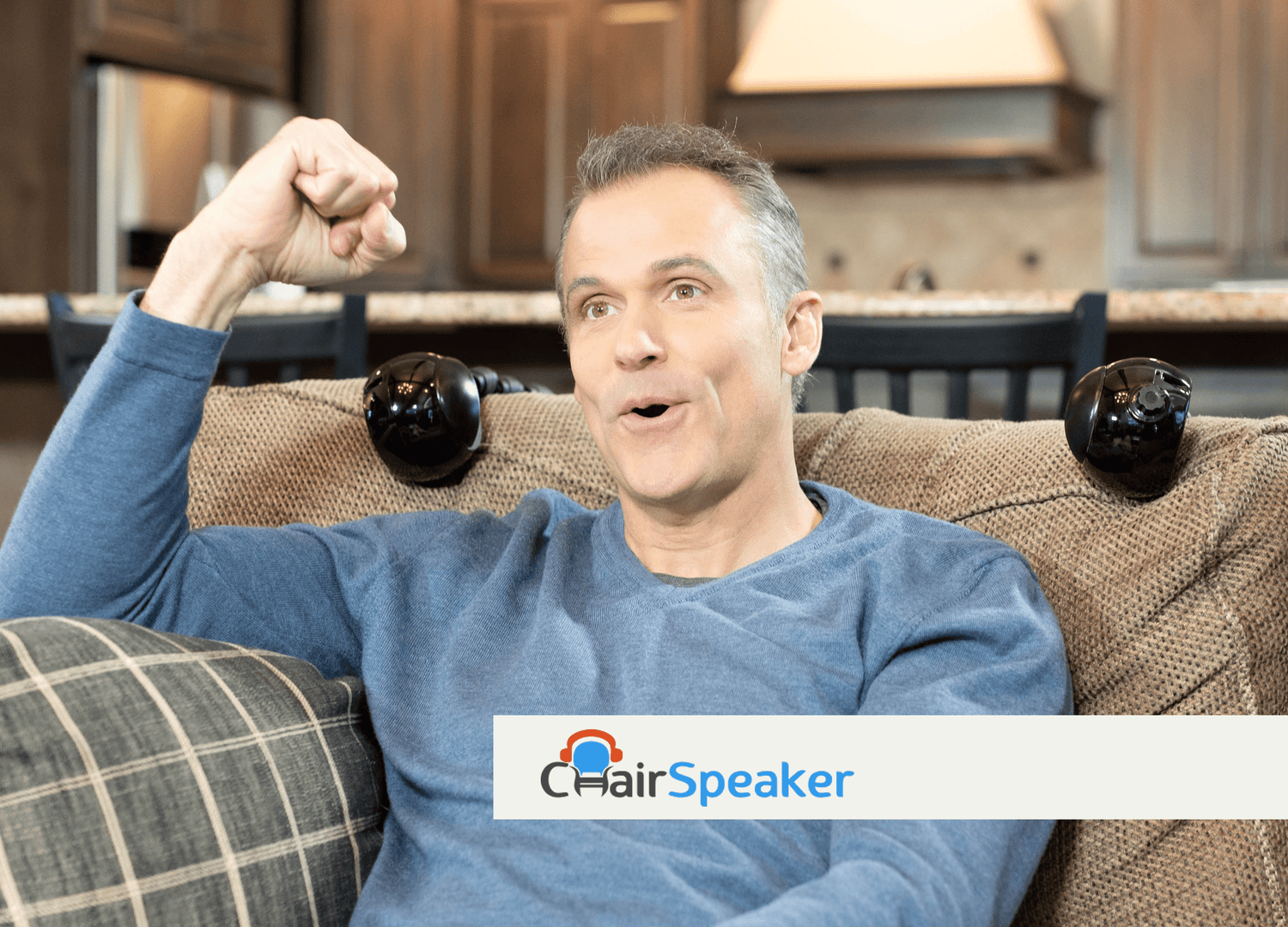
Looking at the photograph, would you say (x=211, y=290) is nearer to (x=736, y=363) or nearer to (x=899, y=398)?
(x=736, y=363)

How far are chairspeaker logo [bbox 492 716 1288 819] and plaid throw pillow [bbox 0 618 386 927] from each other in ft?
0.57

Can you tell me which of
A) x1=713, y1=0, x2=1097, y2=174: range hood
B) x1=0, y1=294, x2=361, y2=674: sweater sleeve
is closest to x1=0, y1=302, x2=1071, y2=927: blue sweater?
x1=0, y1=294, x2=361, y2=674: sweater sleeve

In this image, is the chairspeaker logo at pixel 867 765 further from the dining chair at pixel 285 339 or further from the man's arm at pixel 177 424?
the dining chair at pixel 285 339

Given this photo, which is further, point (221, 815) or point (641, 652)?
point (641, 652)

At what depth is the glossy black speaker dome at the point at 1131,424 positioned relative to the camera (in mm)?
1059

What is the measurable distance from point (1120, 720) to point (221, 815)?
0.62 m

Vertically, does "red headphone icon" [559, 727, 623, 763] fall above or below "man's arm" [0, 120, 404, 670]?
below

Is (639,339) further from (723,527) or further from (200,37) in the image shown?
(200,37)

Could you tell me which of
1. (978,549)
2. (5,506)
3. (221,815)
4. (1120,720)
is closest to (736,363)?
(978,549)

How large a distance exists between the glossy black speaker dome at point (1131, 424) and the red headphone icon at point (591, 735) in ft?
1.52

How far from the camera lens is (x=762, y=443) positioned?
1141 millimetres

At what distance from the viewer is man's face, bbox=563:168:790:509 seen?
1092 millimetres

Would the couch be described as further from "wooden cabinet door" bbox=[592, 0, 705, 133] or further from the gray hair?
"wooden cabinet door" bbox=[592, 0, 705, 133]

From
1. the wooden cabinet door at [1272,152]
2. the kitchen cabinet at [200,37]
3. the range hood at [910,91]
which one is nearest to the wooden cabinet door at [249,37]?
the kitchen cabinet at [200,37]
